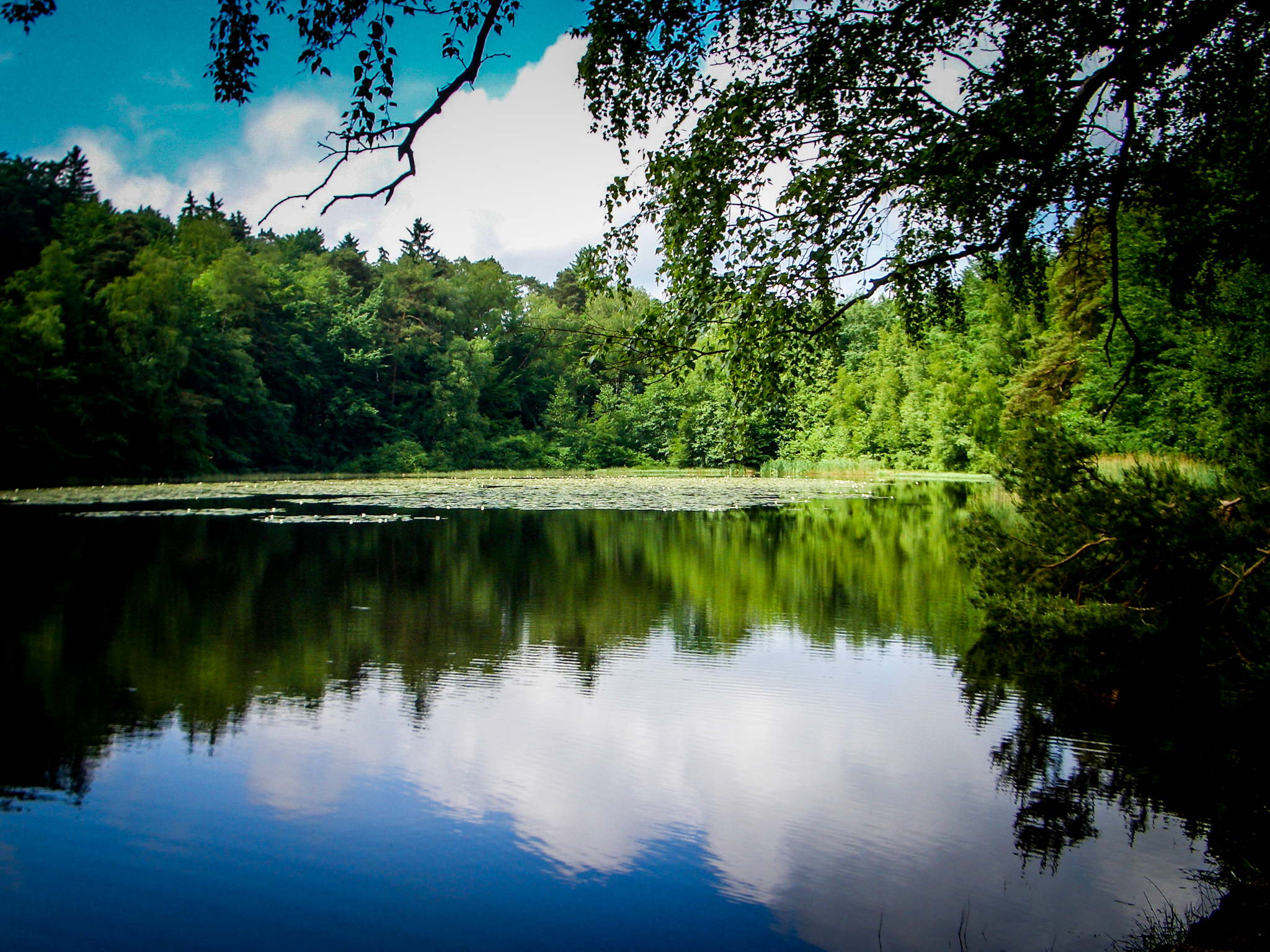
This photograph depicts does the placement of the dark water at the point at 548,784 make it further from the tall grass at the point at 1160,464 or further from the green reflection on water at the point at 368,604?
the tall grass at the point at 1160,464

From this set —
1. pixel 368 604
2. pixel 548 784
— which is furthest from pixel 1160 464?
pixel 368 604

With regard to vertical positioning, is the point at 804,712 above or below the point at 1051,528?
below

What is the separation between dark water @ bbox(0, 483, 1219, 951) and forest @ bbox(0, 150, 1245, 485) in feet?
7.76

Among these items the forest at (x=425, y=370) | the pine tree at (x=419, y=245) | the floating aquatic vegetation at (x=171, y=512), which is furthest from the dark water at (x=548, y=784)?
the pine tree at (x=419, y=245)

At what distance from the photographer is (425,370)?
56.7m

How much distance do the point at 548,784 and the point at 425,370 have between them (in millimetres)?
53274

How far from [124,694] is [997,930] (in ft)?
21.6

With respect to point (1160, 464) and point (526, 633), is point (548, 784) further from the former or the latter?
point (1160, 464)

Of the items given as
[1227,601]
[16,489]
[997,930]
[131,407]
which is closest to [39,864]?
[997,930]

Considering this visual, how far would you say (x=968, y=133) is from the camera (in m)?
4.98

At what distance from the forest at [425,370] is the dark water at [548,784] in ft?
7.76

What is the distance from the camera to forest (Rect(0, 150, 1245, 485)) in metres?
23.5

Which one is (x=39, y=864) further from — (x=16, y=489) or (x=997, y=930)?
(x=16, y=489)

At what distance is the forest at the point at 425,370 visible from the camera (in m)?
23.5
